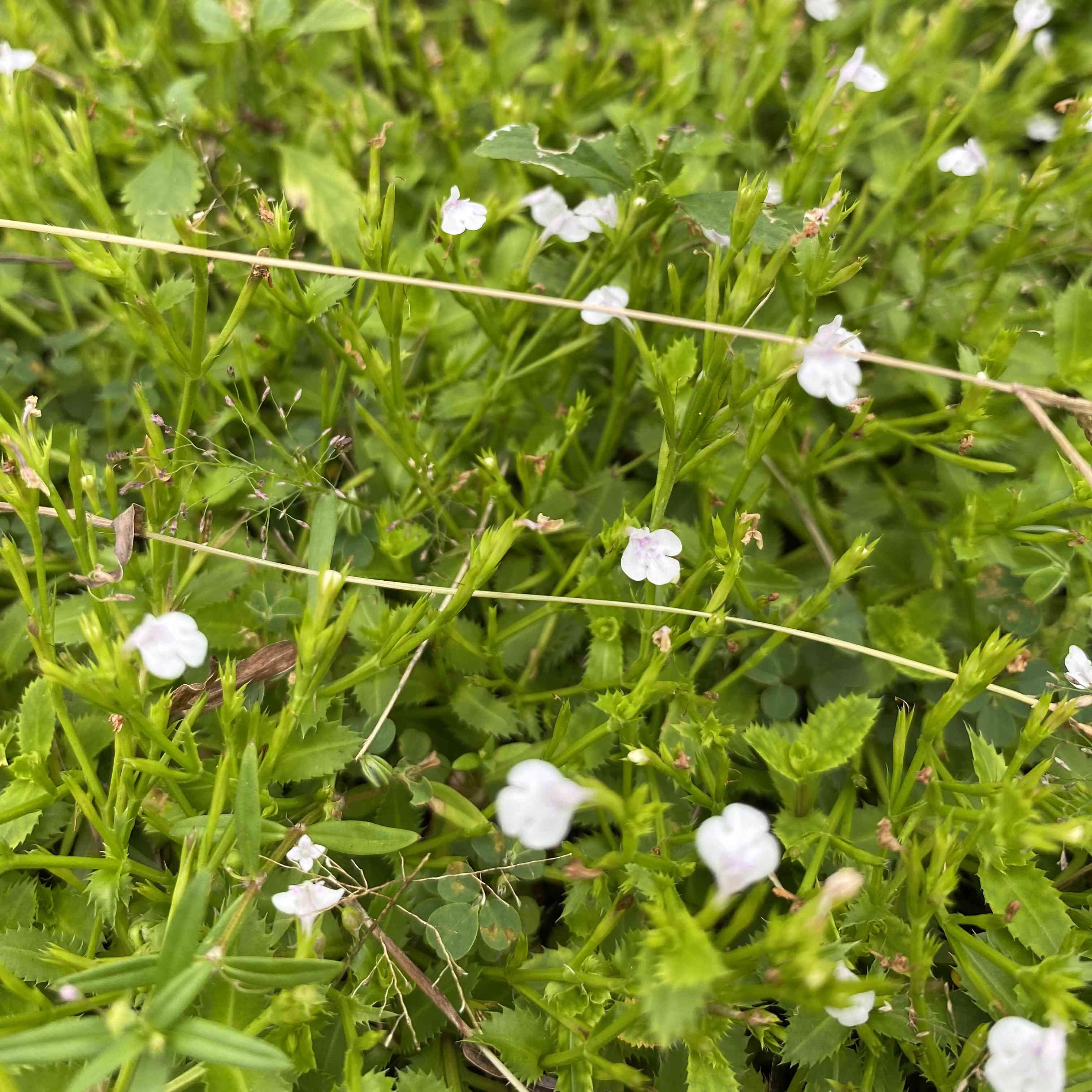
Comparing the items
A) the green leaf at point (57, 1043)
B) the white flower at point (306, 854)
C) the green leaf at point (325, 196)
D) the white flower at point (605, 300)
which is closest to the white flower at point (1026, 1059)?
the white flower at point (306, 854)

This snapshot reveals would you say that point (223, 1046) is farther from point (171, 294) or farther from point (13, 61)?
point (13, 61)

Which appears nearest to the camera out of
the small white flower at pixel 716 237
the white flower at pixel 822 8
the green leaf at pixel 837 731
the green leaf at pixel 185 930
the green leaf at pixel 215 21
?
the green leaf at pixel 185 930

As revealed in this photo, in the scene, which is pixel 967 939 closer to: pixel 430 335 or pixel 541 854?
pixel 541 854

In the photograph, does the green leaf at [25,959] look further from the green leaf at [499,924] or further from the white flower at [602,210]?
the white flower at [602,210]

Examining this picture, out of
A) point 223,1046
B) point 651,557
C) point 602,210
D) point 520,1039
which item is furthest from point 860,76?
point 223,1046

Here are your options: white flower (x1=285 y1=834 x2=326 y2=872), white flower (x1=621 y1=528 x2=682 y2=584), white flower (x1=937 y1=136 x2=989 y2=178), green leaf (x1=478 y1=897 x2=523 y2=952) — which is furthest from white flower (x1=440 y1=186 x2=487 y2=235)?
green leaf (x1=478 y1=897 x2=523 y2=952)

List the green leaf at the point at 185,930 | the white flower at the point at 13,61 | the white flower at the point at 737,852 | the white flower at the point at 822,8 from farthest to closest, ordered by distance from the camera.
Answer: the white flower at the point at 822,8
the white flower at the point at 13,61
the green leaf at the point at 185,930
the white flower at the point at 737,852
